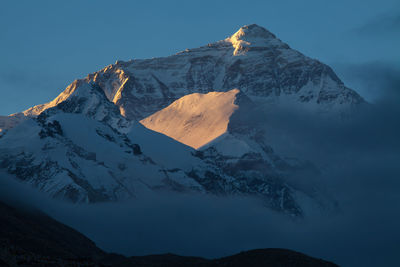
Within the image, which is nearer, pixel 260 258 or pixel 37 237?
pixel 260 258

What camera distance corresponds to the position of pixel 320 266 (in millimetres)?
161125

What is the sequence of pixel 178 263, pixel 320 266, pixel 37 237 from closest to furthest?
pixel 320 266, pixel 178 263, pixel 37 237

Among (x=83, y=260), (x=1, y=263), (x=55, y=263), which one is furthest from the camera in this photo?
(x=83, y=260)

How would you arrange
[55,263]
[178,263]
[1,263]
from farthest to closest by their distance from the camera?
[178,263] → [55,263] → [1,263]

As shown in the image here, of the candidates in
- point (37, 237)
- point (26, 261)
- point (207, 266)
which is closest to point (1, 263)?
point (26, 261)

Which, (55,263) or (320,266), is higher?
(320,266)

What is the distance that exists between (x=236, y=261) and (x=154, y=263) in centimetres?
2139

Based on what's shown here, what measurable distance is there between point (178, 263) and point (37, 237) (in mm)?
34213

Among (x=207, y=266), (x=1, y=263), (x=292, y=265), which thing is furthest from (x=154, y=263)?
(x=1, y=263)

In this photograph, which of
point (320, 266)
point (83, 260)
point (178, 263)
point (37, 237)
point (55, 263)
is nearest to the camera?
point (55, 263)

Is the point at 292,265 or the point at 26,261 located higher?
the point at 292,265

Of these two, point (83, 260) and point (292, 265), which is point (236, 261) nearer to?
point (292, 265)

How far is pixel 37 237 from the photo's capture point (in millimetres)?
192375

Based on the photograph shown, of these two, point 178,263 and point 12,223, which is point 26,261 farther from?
point 12,223
